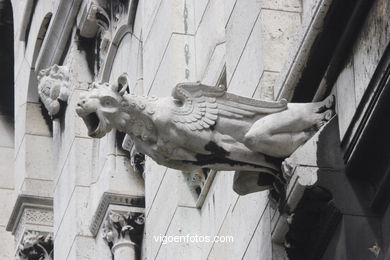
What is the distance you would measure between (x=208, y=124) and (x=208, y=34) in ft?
13.6

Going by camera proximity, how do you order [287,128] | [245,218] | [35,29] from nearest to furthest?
[287,128]
[245,218]
[35,29]

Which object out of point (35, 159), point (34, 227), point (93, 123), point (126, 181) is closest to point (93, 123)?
point (93, 123)

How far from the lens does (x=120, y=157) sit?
883 inches

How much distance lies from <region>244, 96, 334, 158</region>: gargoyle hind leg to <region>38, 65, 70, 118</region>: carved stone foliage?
34.5 ft

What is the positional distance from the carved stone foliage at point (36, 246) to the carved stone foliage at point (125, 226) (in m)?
4.09

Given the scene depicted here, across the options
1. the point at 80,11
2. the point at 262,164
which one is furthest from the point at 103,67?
the point at 262,164

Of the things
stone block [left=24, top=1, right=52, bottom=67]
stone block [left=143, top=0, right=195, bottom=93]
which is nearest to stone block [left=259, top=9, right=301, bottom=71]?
stone block [left=143, top=0, right=195, bottom=93]

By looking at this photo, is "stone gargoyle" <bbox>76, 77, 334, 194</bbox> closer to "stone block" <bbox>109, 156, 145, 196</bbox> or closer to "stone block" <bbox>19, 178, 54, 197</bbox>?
"stone block" <bbox>109, 156, 145, 196</bbox>

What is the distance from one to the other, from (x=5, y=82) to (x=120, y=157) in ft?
28.2

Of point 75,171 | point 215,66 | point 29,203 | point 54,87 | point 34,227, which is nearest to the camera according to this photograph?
point 215,66

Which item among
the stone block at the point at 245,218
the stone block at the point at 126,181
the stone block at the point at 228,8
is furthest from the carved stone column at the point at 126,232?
the stone block at the point at 228,8

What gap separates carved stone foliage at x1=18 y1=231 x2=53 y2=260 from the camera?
25750 millimetres

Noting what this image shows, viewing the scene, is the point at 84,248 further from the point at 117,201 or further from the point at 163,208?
the point at 163,208

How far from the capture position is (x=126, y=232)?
2130 centimetres
